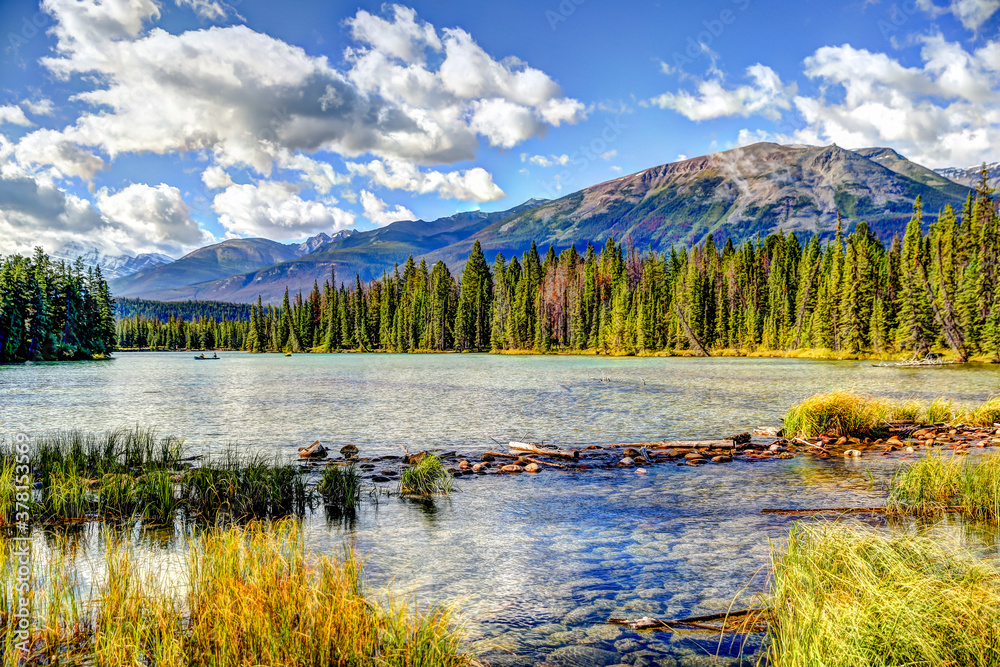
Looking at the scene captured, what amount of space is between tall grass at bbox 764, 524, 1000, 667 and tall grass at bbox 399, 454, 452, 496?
374 inches

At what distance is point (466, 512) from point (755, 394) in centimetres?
3327

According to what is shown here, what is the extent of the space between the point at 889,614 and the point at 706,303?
133350 millimetres

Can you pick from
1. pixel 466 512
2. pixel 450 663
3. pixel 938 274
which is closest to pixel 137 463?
pixel 466 512

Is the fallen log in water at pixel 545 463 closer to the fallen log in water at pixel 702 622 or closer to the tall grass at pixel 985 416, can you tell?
the fallen log in water at pixel 702 622

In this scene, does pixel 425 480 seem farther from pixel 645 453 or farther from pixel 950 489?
pixel 950 489

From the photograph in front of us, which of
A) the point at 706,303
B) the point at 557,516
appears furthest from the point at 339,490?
the point at 706,303

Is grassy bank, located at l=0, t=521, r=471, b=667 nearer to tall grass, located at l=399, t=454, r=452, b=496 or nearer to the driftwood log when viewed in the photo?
tall grass, located at l=399, t=454, r=452, b=496

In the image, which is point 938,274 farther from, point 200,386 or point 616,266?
point 200,386

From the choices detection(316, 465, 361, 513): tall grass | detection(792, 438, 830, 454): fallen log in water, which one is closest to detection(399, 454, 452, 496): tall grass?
detection(316, 465, 361, 513): tall grass

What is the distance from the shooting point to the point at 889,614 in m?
5.18

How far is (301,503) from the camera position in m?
13.2

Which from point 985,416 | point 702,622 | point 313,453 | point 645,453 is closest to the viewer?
point 702,622

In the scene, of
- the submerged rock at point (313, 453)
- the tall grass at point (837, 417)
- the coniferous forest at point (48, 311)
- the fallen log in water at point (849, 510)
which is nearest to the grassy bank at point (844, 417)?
the tall grass at point (837, 417)

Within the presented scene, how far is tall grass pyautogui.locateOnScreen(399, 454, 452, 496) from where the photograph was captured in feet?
48.2
